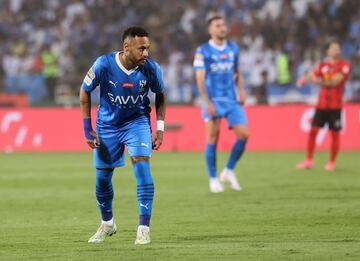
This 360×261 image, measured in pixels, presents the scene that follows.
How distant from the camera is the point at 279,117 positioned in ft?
75.9

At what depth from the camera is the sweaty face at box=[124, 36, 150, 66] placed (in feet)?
26.9

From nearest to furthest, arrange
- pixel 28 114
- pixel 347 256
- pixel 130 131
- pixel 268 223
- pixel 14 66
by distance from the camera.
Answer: pixel 347 256, pixel 130 131, pixel 268 223, pixel 28 114, pixel 14 66

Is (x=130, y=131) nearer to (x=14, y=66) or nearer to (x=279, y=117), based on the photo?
(x=279, y=117)

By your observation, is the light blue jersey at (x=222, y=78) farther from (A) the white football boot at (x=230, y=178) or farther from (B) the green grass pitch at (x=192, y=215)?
(B) the green grass pitch at (x=192, y=215)

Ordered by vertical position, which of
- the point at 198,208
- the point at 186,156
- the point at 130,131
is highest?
the point at 130,131

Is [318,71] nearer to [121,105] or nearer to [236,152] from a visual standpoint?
[236,152]

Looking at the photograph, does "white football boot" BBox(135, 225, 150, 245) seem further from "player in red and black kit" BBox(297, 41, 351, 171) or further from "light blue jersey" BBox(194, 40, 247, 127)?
"player in red and black kit" BBox(297, 41, 351, 171)

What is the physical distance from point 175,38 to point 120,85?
66.0 ft

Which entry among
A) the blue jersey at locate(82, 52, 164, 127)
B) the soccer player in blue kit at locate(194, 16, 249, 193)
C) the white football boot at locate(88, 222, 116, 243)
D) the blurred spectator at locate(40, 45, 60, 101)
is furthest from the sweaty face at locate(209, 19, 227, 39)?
the blurred spectator at locate(40, 45, 60, 101)

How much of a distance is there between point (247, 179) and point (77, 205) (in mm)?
4515

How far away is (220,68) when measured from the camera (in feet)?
45.6

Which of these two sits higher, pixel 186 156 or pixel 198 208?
pixel 198 208

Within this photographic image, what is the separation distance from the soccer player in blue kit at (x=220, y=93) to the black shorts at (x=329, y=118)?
14.1 ft

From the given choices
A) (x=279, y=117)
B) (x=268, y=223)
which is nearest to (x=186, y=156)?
(x=279, y=117)
